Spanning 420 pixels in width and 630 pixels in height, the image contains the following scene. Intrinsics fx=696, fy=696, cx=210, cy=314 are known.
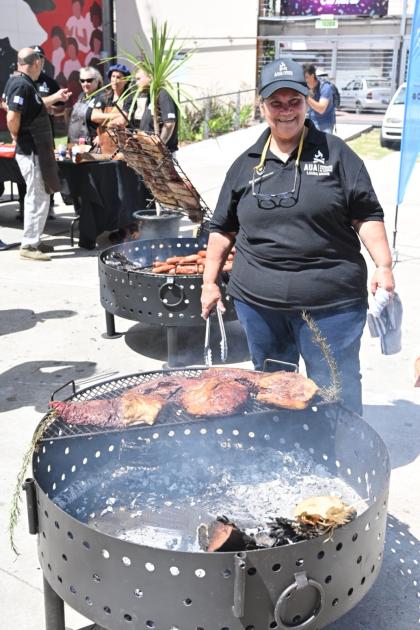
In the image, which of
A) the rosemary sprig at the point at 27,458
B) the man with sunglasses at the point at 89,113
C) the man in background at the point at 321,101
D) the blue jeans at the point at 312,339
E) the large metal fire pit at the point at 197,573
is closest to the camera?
the large metal fire pit at the point at 197,573

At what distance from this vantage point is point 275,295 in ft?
10.5

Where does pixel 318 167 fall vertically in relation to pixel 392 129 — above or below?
above

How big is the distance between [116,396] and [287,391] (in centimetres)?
73

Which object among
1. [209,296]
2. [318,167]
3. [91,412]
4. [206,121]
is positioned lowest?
[206,121]

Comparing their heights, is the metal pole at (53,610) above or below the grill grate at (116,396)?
below

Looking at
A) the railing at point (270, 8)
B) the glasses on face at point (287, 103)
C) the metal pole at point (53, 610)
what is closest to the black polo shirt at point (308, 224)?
the glasses on face at point (287, 103)

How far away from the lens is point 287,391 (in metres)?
2.82

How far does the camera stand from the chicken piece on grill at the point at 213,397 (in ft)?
8.99

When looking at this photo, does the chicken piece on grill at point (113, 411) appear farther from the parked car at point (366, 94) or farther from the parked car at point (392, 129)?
the parked car at point (366, 94)

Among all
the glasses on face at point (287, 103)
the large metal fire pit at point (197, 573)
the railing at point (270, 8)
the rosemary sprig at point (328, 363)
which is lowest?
the large metal fire pit at point (197, 573)

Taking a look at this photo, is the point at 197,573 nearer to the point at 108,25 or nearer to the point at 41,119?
the point at 41,119

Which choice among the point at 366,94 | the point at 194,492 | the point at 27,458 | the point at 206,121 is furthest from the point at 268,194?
the point at 366,94

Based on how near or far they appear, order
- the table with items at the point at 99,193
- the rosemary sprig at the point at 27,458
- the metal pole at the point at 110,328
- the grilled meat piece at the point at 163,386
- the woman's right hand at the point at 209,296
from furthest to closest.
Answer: the table with items at the point at 99,193, the metal pole at the point at 110,328, the woman's right hand at the point at 209,296, the grilled meat piece at the point at 163,386, the rosemary sprig at the point at 27,458

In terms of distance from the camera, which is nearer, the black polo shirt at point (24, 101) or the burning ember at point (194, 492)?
the burning ember at point (194, 492)
